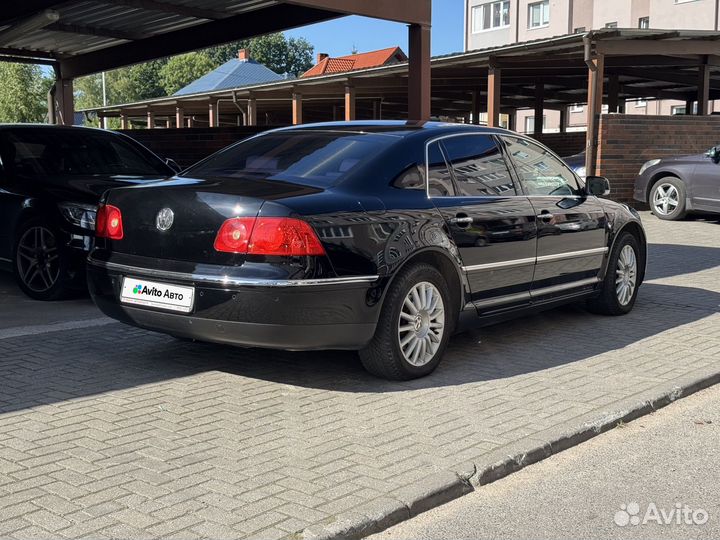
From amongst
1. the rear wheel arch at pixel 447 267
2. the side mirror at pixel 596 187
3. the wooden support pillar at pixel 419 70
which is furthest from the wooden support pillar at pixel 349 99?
the rear wheel arch at pixel 447 267

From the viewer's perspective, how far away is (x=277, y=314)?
4562mm

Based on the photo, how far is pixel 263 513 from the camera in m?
3.29

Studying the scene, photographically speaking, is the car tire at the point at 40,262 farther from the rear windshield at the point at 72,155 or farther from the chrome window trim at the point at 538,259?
the chrome window trim at the point at 538,259

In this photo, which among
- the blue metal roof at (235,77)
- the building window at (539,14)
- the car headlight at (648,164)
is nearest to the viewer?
the car headlight at (648,164)

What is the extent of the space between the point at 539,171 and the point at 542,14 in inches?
1913

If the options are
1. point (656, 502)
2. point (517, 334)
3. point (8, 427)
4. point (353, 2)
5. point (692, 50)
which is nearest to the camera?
point (656, 502)

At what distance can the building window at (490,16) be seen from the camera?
55000 mm

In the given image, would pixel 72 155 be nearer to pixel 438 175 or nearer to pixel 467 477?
pixel 438 175

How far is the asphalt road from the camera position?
3330 mm

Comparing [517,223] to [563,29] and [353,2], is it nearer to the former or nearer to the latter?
[353,2]

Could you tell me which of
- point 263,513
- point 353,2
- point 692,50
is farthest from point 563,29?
point 263,513

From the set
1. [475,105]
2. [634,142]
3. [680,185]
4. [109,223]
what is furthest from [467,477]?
[475,105]

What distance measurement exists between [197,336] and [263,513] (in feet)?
5.71

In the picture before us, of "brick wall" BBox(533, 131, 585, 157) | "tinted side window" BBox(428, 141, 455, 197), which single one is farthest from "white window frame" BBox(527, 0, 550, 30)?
"tinted side window" BBox(428, 141, 455, 197)
